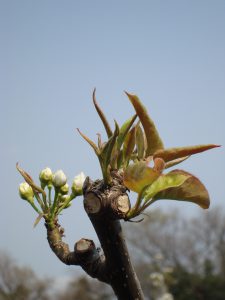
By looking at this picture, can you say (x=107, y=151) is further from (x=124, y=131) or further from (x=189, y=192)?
(x=189, y=192)

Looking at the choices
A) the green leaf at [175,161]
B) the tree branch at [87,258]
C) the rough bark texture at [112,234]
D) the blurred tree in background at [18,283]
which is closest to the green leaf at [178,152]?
the green leaf at [175,161]

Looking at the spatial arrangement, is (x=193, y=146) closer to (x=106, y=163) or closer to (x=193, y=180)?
(x=193, y=180)

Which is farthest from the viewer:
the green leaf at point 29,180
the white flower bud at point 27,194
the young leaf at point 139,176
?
the white flower bud at point 27,194

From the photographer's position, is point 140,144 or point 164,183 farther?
point 140,144

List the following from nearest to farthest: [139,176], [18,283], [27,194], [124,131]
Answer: [139,176] → [124,131] → [27,194] → [18,283]

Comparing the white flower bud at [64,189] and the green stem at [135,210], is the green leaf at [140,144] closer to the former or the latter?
the green stem at [135,210]

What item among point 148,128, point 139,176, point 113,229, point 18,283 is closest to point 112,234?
point 113,229
